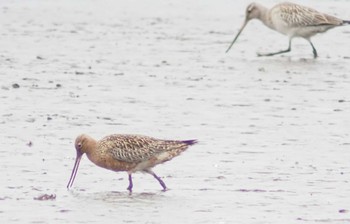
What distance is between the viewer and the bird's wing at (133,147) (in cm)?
1242

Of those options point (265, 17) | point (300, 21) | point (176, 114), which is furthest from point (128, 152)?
point (265, 17)

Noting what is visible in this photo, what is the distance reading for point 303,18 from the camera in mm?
23312

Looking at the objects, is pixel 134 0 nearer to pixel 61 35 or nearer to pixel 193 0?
pixel 193 0

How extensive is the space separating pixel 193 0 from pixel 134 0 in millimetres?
1467

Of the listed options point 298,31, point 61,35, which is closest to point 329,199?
point 298,31

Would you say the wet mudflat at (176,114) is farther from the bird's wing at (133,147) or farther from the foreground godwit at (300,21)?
the foreground godwit at (300,21)

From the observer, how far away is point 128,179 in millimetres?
12805

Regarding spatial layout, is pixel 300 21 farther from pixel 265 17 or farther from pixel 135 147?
pixel 135 147

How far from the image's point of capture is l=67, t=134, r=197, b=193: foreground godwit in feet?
40.8

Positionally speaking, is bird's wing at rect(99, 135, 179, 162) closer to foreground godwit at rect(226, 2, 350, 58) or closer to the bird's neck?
foreground godwit at rect(226, 2, 350, 58)

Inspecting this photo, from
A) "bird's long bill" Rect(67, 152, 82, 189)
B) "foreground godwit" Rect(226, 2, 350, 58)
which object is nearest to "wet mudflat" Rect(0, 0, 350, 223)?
"bird's long bill" Rect(67, 152, 82, 189)

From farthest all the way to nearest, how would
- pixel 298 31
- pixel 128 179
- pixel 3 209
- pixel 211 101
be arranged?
pixel 298 31 → pixel 211 101 → pixel 128 179 → pixel 3 209

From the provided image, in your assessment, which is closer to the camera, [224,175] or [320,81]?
[224,175]

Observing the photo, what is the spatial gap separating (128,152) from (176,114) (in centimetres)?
406
